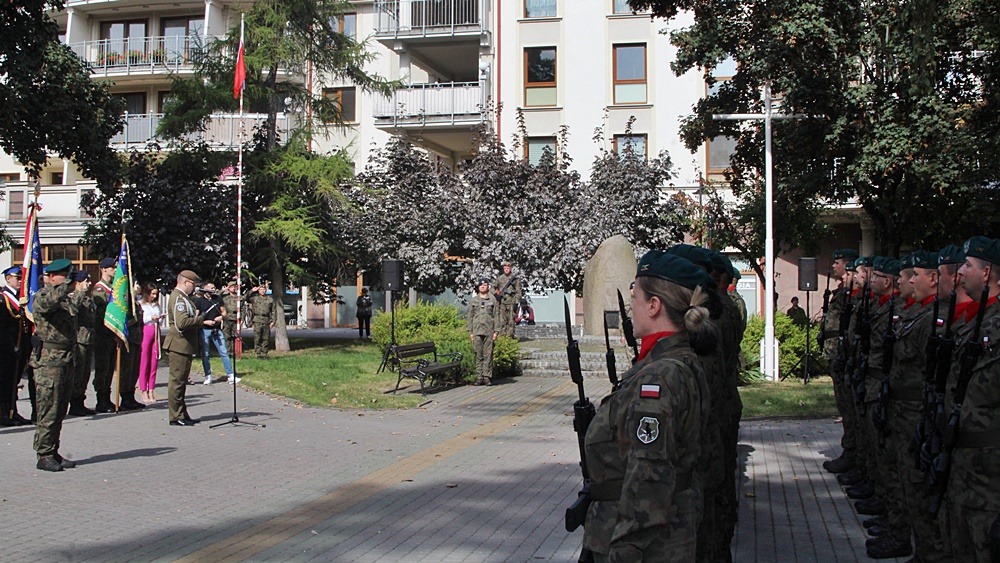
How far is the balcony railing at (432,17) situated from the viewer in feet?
120

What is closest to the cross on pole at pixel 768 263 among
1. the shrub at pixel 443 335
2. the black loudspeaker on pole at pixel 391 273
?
the shrub at pixel 443 335

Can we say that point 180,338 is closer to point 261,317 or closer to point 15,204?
point 261,317

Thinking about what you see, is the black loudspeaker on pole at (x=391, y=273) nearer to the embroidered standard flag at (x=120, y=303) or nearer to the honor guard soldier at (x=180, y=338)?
the embroidered standard flag at (x=120, y=303)

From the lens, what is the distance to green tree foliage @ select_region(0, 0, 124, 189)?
1898 centimetres

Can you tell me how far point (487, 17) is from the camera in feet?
121

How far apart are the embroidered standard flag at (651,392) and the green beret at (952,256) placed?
9.52 ft

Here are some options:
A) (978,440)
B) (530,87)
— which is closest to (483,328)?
(978,440)

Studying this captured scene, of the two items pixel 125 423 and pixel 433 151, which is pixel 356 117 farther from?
pixel 125 423

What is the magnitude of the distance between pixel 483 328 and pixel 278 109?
40.9ft

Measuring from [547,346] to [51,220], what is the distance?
84.5 feet

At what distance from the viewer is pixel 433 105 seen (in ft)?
119

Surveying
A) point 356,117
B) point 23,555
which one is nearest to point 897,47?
point 23,555

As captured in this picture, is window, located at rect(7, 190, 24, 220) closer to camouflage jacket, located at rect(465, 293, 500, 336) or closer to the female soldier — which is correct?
camouflage jacket, located at rect(465, 293, 500, 336)

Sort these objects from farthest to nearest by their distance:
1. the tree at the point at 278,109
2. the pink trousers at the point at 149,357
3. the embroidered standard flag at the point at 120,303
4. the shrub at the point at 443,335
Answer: the tree at the point at 278,109, the shrub at the point at 443,335, the pink trousers at the point at 149,357, the embroidered standard flag at the point at 120,303
